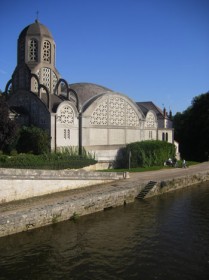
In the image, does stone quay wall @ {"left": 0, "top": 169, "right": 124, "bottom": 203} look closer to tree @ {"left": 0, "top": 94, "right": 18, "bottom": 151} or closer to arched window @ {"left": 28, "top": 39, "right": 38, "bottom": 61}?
tree @ {"left": 0, "top": 94, "right": 18, "bottom": 151}

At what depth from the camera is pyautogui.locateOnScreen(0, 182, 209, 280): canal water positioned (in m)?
12.9

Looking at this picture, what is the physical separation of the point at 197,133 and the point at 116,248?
42.5 m

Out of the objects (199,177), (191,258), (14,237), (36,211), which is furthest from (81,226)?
(199,177)

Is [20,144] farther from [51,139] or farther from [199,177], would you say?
[199,177]

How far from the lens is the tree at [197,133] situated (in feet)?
174

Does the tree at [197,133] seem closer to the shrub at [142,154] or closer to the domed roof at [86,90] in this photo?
the shrub at [142,154]

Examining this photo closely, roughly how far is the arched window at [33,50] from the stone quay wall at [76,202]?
16.5 metres

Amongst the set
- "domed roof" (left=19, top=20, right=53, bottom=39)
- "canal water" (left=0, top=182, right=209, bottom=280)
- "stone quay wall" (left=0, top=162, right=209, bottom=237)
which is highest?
"domed roof" (left=19, top=20, right=53, bottom=39)

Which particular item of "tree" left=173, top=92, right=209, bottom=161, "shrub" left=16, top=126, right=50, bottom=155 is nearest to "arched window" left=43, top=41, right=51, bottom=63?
A: "shrub" left=16, top=126, right=50, bottom=155

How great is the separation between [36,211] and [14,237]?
1.91 m

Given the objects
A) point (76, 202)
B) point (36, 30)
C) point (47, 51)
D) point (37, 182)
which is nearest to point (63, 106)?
point (47, 51)

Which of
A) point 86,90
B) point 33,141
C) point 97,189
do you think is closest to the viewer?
point 97,189

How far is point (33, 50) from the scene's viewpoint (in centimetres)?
3525

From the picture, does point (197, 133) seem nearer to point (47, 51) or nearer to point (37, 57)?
point (47, 51)
